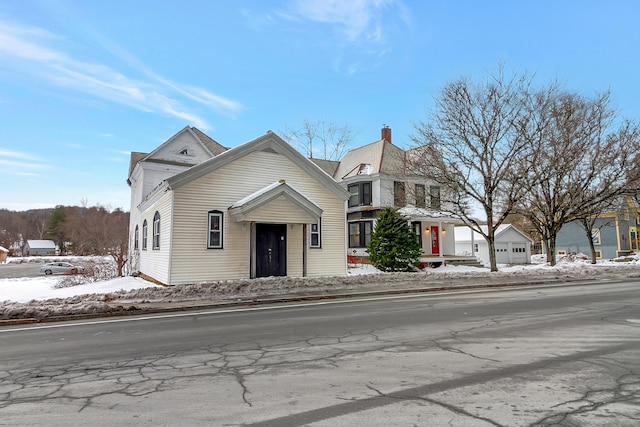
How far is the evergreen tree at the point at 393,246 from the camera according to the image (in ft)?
72.7

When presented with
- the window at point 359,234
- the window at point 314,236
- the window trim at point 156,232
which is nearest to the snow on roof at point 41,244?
the window at point 359,234

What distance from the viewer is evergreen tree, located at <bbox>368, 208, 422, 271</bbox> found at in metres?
22.2

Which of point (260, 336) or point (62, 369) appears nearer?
point (62, 369)

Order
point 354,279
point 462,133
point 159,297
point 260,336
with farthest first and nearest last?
point 462,133, point 354,279, point 159,297, point 260,336

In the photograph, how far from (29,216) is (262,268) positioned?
137108 mm

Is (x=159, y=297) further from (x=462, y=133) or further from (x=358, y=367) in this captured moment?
(x=462, y=133)

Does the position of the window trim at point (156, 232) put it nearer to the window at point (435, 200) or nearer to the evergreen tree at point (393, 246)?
the evergreen tree at point (393, 246)

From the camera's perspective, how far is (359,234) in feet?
94.5

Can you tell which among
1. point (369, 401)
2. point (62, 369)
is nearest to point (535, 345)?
point (369, 401)

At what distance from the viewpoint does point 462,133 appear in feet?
72.8

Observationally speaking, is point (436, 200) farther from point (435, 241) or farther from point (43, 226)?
point (43, 226)

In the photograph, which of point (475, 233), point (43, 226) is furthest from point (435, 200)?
point (43, 226)

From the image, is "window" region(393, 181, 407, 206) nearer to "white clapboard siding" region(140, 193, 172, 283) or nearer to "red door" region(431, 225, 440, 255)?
"red door" region(431, 225, 440, 255)

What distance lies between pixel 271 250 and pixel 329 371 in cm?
1250
